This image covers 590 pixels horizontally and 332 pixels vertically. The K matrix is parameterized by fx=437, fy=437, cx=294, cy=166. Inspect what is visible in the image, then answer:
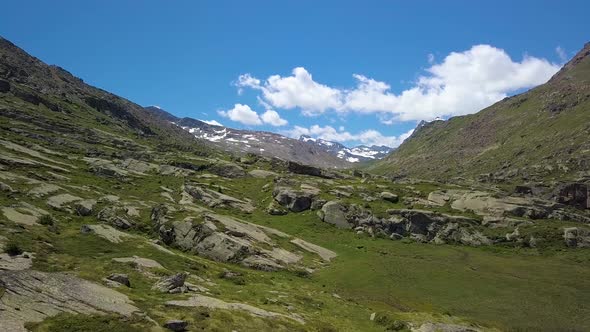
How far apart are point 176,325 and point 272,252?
160ft

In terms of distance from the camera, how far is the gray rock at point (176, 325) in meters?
34.0

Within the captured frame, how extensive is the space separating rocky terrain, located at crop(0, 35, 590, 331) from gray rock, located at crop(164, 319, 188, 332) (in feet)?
0.88

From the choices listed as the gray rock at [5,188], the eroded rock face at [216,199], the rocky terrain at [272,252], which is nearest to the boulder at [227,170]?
the rocky terrain at [272,252]

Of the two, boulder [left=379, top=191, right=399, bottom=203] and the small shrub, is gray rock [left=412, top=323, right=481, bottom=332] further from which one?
boulder [left=379, top=191, right=399, bottom=203]

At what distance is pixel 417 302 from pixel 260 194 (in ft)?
286

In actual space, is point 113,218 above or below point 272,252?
above

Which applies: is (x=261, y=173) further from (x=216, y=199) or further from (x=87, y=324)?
(x=87, y=324)

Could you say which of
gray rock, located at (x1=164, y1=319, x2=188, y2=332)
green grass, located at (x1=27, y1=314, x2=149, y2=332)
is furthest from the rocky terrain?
gray rock, located at (x1=164, y1=319, x2=188, y2=332)

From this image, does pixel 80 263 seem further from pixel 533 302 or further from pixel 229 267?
pixel 533 302

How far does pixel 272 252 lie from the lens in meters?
82.6

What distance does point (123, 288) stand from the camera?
1676 inches

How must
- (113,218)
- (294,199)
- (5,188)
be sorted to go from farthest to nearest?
(294,199) < (113,218) < (5,188)

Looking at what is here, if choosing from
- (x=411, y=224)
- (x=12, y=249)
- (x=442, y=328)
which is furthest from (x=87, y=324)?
(x=411, y=224)

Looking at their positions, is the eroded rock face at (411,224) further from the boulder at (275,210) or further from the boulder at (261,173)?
the boulder at (261,173)
